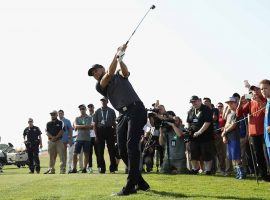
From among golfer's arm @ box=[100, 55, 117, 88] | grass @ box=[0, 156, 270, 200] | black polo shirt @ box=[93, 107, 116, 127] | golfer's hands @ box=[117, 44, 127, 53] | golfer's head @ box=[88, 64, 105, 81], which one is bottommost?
grass @ box=[0, 156, 270, 200]

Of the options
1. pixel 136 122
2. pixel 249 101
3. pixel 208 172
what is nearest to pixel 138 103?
pixel 136 122

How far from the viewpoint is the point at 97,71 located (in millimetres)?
8875

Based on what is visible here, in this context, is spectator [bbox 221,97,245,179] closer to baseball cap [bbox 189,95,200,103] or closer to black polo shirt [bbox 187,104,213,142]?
black polo shirt [bbox 187,104,213,142]

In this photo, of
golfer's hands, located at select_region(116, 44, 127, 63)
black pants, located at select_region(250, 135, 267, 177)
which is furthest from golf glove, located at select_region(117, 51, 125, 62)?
black pants, located at select_region(250, 135, 267, 177)

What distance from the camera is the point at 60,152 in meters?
18.9

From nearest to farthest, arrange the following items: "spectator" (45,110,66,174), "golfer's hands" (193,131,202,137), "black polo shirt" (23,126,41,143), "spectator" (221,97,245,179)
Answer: "spectator" (221,97,245,179) → "golfer's hands" (193,131,202,137) → "spectator" (45,110,66,174) → "black polo shirt" (23,126,41,143)

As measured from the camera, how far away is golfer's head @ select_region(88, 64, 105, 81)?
8.87 meters

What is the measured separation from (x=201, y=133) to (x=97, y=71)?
6423 millimetres

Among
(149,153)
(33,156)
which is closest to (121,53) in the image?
(149,153)

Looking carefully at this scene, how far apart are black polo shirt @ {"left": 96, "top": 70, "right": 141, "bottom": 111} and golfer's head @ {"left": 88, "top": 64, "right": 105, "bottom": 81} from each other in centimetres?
29

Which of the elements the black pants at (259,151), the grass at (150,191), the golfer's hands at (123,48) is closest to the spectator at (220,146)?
the black pants at (259,151)

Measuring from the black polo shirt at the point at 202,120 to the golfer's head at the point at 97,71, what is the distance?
628 centimetres

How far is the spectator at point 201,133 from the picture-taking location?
14500 mm

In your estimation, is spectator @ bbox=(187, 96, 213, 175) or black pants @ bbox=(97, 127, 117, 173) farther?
black pants @ bbox=(97, 127, 117, 173)
